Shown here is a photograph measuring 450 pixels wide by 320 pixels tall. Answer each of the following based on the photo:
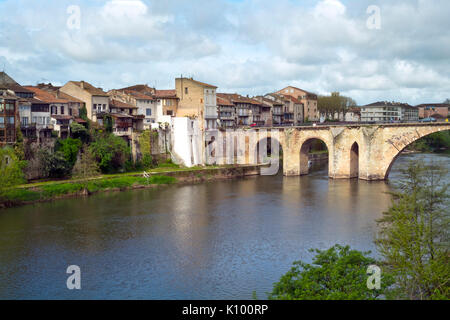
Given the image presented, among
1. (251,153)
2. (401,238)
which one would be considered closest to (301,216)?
(401,238)

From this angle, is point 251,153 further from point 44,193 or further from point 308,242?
point 308,242

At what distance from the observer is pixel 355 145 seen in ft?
185

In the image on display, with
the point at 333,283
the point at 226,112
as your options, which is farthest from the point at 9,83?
the point at 333,283

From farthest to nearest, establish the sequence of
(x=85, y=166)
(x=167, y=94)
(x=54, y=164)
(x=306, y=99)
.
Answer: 1. (x=306, y=99)
2. (x=167, y=94)
3. (x=85, y=166)
4. (x=54, y=164)

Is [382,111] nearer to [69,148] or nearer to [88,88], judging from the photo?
[88,88]

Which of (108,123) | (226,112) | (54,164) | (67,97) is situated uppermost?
(67,97)

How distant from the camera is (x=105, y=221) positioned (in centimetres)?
3472

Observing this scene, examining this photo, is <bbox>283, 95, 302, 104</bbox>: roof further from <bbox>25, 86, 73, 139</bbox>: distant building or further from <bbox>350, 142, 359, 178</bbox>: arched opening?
<bbox>25, 86, 73, 139</bbox>: distant building

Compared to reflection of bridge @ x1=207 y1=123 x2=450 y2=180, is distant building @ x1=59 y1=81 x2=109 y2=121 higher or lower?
higher

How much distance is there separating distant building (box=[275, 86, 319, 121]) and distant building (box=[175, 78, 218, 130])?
42.9m

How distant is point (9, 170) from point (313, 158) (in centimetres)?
5124

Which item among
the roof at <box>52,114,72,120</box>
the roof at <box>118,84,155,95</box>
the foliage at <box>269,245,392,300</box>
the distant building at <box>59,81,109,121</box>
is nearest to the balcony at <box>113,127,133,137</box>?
the distant building at <box>59,81,109,121</box>

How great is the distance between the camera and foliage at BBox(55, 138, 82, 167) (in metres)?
47.8

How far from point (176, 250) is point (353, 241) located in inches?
400
